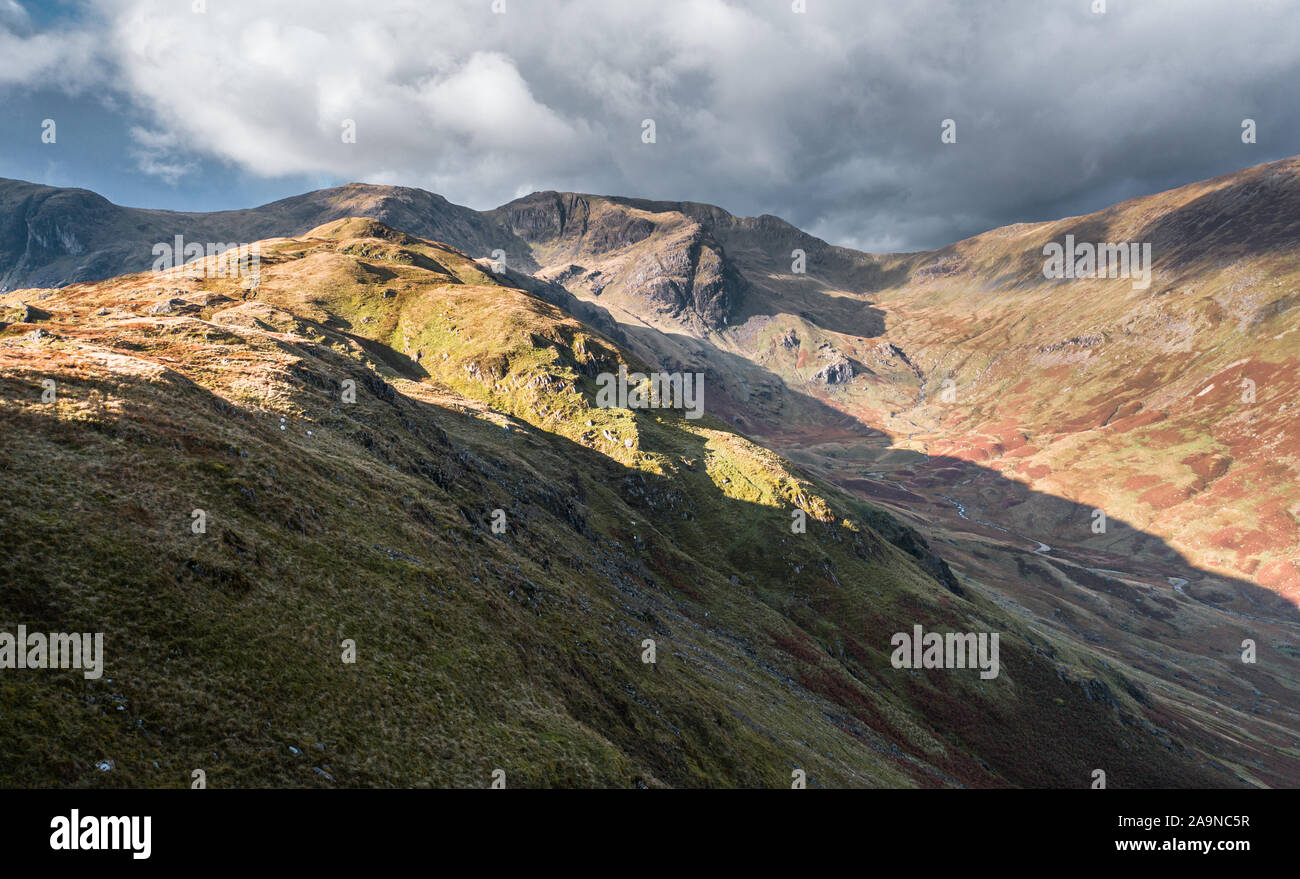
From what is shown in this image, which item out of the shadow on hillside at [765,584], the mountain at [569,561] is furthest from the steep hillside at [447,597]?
the shadow on hillside at [765,584]

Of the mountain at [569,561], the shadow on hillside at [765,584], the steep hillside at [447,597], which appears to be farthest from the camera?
the shadow on hillside at [765,584]

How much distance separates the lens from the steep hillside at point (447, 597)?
18.1m

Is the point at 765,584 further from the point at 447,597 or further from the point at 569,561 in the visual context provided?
the point at 447,597

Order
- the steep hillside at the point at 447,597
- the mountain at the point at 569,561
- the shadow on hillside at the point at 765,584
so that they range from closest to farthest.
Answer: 1. the steep hillside at the point at 447,597
2. the mountain at the point at 569,561
3. the shadow on hillside at the point at 765,584

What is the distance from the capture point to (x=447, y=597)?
3061 centimetres

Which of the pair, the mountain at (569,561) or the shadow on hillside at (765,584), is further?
the shadow on hillside at (765,584)

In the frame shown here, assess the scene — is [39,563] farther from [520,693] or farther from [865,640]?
[865,640]

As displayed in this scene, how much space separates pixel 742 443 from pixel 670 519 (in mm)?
33467

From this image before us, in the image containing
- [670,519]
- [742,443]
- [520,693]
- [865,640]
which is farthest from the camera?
[742,443]

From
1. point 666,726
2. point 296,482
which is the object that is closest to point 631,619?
point 666,726

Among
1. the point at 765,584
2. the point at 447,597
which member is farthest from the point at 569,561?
the point at 765,584

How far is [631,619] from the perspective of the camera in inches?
1970

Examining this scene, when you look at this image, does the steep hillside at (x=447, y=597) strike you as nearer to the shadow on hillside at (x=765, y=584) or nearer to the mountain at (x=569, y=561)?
the mountain at (x=569, y=561)
